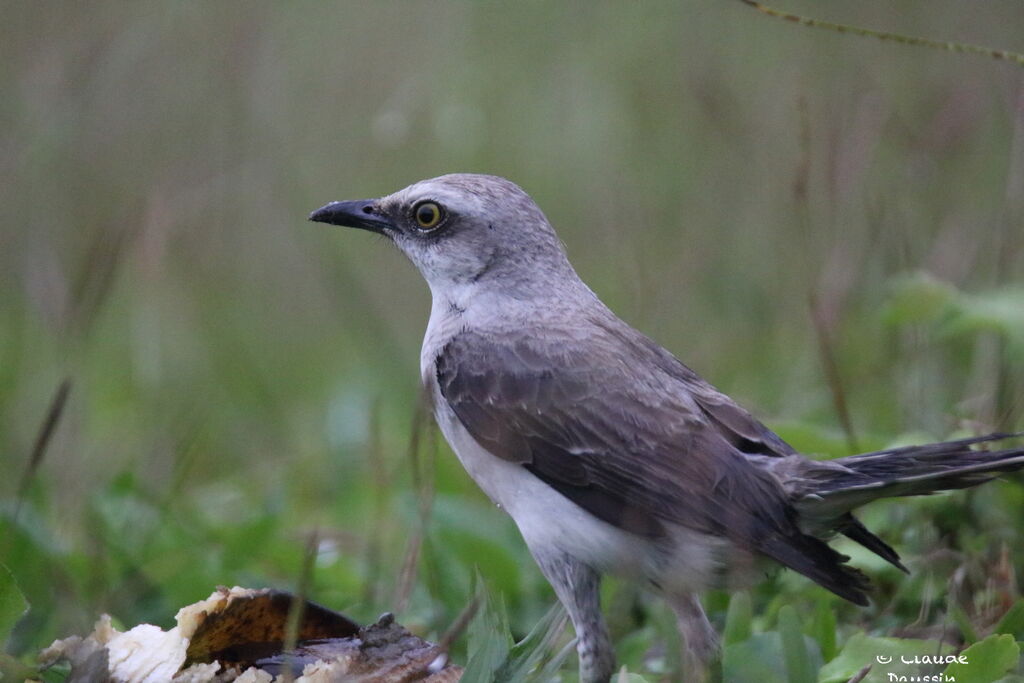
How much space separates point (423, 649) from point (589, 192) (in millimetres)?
6076

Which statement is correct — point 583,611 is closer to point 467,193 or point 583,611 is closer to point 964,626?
point 964,626

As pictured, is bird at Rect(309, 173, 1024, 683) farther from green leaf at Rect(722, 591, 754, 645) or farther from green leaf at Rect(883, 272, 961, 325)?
green leaf at Rect(883, 272, 961, 325)

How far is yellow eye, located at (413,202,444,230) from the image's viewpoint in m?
4.36

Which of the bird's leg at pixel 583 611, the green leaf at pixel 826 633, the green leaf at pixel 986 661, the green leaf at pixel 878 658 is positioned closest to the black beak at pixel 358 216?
the bird's leg at pixel 583 611

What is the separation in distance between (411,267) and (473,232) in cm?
378

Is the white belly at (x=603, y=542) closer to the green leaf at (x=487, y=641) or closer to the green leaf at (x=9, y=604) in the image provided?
the green leaf at (x=487, y=641)

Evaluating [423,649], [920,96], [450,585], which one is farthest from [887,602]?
[920,96]

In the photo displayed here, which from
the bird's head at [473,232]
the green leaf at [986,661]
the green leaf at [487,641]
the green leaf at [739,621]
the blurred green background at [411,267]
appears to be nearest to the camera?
the green leaf at [986,661]

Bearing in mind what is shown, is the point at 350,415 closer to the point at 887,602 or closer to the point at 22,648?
the point at 22,648

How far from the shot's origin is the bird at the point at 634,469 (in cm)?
344

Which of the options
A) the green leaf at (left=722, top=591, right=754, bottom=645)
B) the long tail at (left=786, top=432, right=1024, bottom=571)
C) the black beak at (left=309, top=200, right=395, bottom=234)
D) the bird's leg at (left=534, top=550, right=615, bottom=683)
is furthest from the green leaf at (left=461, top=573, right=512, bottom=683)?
the black beak at (left=309, top=200, right=395, bottom=234)

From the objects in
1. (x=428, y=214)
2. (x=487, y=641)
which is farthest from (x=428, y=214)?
(x=487, y=641)

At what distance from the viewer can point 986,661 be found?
310 centimetres

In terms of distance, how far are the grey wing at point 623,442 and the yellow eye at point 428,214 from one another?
0.55m
